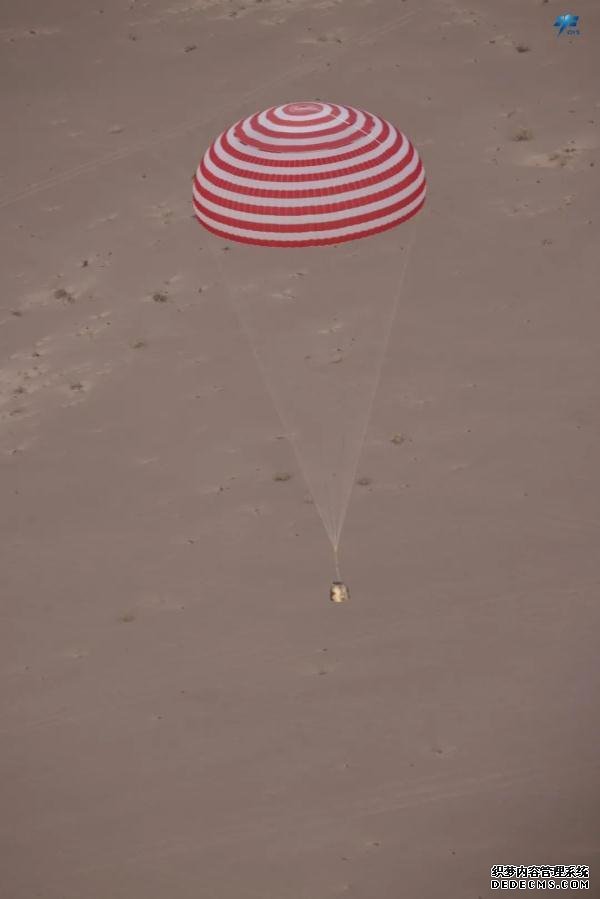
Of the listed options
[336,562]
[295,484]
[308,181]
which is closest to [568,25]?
[295,484]

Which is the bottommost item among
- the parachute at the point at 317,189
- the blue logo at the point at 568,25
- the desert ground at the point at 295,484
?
the desert ground at the point at 295,484

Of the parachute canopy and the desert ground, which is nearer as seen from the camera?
the parachute canopy

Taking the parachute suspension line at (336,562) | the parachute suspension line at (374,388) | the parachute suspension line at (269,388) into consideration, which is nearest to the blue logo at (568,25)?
the parachute suspension line at (374,388)

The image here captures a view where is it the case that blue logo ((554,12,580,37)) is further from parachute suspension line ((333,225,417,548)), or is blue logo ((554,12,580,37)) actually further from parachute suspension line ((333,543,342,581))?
parachute suspension line ((333,543,342,581))

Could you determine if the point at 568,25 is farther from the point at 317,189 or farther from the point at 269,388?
the point at 317,189

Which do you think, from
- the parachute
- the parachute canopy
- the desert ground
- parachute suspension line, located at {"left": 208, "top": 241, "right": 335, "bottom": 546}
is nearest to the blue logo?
the desert ground

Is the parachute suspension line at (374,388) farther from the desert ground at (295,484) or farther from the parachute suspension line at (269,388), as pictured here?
the parachute suspension line at (269,388)
